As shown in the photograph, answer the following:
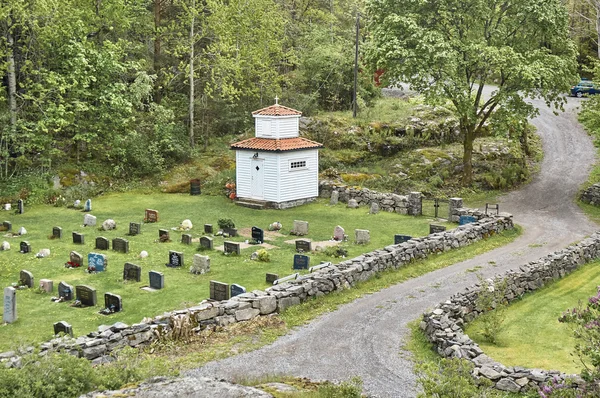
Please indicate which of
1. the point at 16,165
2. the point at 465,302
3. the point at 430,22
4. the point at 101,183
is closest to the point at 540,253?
the point at 465,302

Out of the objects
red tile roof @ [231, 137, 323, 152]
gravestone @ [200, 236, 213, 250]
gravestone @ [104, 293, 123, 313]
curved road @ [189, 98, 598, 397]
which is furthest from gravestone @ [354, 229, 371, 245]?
gravestone @ [104, 293, 123, 313]

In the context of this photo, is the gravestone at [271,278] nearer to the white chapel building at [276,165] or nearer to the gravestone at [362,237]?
the gravestone at [362,237]

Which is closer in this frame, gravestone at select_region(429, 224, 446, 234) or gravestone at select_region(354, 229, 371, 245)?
gravestone at select_region(354, 229, 371, 245)

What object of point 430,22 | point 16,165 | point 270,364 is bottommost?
point 270,364

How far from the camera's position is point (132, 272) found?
81.4 ft

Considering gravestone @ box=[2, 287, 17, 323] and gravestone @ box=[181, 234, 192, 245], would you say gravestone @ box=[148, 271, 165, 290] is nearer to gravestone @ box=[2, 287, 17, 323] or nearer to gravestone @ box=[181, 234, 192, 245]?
gravestone @ box=[2, 287, 17, 323]

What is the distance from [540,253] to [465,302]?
973cm

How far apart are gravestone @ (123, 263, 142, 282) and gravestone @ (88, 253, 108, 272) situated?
1.47m

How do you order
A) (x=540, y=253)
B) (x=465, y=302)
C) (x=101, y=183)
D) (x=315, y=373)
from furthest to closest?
(x=101, y=183)
(x=540, y=253)
(x=465, y=302)
(x=315, y=373)

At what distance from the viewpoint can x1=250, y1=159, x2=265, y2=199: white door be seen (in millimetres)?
39406

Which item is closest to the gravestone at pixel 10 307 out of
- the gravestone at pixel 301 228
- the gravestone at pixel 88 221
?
the gravestone at pixel 88 221

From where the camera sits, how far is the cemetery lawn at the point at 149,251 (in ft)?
70.0

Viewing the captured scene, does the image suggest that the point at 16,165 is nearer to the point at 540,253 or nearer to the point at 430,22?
the point at 430,22

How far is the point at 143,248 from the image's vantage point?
97.0 feet
